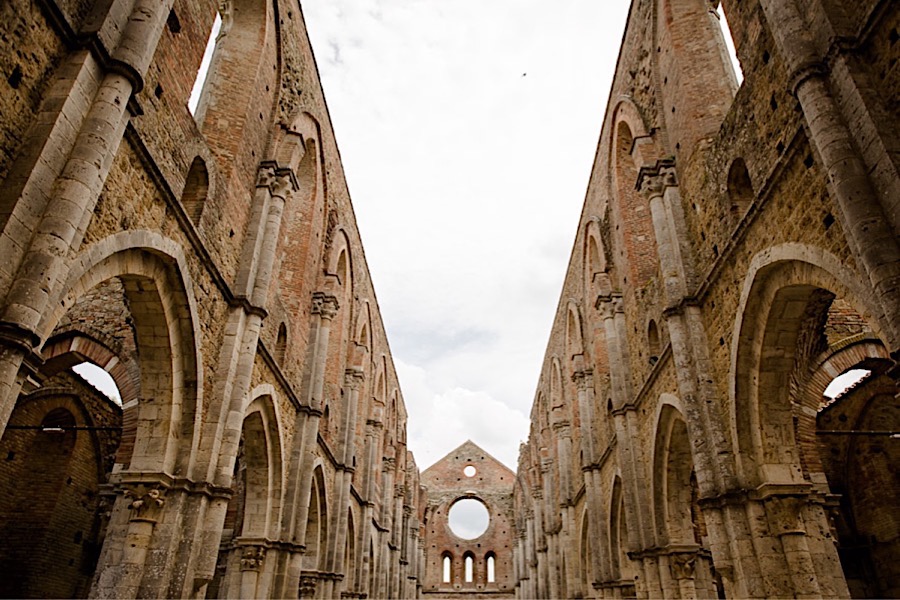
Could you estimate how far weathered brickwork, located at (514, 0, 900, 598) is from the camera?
5.72m

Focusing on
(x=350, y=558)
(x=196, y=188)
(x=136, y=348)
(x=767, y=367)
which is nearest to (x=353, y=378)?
(x=350, y=558)

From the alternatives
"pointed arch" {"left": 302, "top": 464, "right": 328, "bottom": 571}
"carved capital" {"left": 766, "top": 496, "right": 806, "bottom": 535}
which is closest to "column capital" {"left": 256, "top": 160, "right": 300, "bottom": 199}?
"pointed arch" {"left": 302, "top": 464, "right": 328, "bottom": 571}

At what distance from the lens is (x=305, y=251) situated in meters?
14.8

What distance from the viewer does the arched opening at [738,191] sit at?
30.2ft

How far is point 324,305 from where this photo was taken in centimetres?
1534

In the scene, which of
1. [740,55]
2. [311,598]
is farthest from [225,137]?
[311,598]

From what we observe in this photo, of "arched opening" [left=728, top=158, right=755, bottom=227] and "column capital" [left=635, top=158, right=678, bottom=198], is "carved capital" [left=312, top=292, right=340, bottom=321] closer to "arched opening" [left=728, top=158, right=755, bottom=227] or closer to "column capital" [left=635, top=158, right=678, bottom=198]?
"column capital" [left=635, top=158, right=678, bottom=198]

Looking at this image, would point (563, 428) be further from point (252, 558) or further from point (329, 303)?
point (252, 558)

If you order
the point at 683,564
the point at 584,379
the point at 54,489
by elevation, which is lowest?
the point at 683,564

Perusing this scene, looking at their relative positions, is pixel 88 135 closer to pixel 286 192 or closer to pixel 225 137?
pixel 225 137

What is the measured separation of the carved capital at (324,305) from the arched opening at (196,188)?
6074 millimetres

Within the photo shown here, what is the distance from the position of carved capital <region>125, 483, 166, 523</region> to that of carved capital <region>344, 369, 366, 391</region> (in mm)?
11982

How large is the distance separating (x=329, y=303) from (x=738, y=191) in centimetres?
960

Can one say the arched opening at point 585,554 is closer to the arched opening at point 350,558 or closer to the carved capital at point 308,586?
the arched opening at point 350,558
